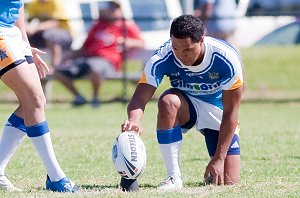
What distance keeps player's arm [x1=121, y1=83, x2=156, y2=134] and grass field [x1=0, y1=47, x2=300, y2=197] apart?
45cm

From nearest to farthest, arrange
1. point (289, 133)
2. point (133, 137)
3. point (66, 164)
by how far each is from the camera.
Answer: point (133, 137)
point (66, 164)
point (289, 133)

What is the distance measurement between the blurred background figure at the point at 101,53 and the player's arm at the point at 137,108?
959 centimetres

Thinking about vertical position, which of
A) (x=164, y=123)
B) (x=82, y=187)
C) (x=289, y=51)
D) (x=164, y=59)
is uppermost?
(x=164, y=59)

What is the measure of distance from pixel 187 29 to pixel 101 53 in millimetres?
9879

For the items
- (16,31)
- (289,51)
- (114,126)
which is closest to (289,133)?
(114,126)

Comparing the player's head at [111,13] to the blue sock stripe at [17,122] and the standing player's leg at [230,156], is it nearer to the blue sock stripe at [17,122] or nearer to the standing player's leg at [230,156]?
the standing player's leg at [230,156]

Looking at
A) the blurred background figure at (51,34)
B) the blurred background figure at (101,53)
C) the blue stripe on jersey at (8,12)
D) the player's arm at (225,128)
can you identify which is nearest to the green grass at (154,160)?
the player's arm at (225,128)

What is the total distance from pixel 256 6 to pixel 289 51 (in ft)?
10.6

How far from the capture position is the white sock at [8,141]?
21.4 ft

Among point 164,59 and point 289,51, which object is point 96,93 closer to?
point 289,51

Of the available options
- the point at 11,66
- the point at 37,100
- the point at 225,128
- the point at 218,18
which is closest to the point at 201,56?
the point at 225,128

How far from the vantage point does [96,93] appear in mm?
16188

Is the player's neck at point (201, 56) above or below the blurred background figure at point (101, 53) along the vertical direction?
above

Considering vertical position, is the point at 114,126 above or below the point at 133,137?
below
